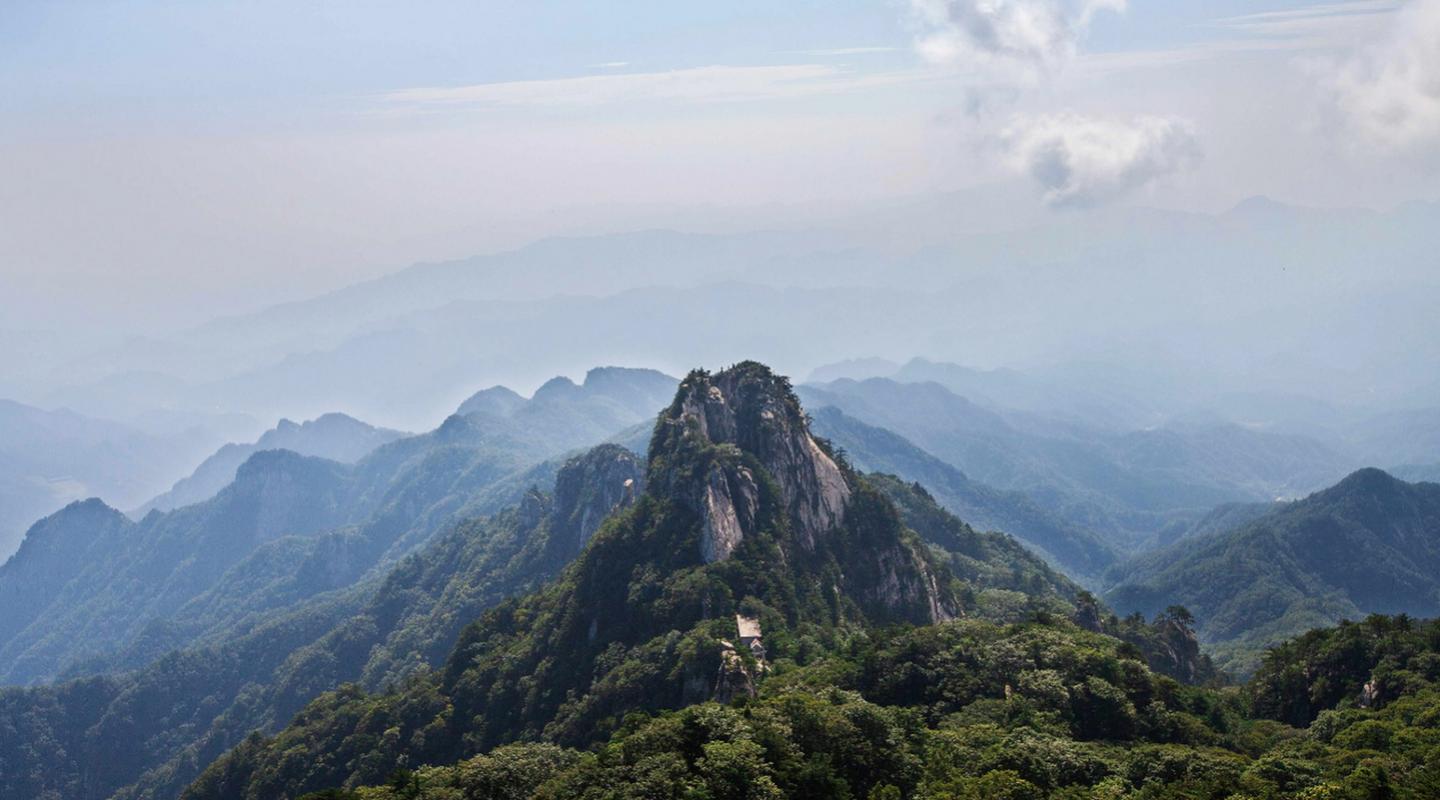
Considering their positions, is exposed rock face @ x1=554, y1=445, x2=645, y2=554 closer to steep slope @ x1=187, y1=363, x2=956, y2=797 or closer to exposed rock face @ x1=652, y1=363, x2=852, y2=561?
exposed rock face @ x1=652, y1=363, x2=852, y2=561

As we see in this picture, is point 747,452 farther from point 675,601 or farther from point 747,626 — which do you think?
point 747,626

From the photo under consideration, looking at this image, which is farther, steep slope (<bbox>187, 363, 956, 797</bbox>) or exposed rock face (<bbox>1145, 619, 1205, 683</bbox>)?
exposed rock face (<bbox>1145, 619, 1205, 683</bbox>)

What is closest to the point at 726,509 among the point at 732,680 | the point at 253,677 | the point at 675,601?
the point at 675,601

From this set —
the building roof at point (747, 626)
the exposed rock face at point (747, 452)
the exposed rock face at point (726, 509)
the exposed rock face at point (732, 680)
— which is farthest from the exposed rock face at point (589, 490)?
the exposed rock face at point (732, 680)

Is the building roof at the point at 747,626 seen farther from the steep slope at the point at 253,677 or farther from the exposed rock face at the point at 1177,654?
the steep slope at the point at 253,677

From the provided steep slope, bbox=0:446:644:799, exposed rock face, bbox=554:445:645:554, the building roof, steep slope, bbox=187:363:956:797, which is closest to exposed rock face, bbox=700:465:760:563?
steep slope, bbox=187:363:956:797

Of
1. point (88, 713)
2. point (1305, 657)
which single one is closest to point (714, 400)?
point (1305, 657)

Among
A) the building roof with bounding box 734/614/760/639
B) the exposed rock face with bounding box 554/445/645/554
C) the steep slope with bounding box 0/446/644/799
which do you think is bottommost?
the steep slope with bounding box 0/446/644/799
